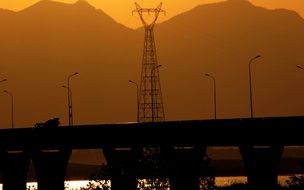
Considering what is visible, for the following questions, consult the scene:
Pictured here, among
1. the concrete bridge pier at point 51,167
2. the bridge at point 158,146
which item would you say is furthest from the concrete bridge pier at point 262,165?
the concrete bridge pier at point 51,167

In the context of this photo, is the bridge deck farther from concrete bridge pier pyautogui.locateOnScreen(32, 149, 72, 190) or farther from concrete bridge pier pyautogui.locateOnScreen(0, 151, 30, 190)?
concrete bridge pier pyautogui.locateOnScreen(0, 151, 30, 190)

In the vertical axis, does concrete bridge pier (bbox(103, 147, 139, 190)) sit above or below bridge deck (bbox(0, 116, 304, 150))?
below

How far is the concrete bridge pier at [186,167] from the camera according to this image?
4710 inches

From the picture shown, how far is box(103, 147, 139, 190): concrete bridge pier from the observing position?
126 m

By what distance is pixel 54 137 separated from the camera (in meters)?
130

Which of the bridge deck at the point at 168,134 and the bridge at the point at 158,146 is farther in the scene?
the bridge at the point at 158,146

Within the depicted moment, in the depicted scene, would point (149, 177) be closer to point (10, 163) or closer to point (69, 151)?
point (69, 151)

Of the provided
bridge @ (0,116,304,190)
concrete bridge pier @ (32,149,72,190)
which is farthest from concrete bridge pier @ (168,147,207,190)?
concrete bridge pier @ (32,149,72,190)

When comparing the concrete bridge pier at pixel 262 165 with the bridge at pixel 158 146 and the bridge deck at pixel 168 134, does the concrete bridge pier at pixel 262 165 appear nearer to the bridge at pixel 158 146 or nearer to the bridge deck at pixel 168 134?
the bridge at pixel 158 146

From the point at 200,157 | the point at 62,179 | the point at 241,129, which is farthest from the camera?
the point at 62,179

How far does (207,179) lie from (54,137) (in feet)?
79.8

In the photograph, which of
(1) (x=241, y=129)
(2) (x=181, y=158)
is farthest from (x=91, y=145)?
(1) (x=241, y=129)

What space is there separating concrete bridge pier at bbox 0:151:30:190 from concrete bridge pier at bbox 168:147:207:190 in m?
25.1

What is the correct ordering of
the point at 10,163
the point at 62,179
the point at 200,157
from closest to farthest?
1. the point at 200,157
2. the point at 62,179
3. the point at 10,163
